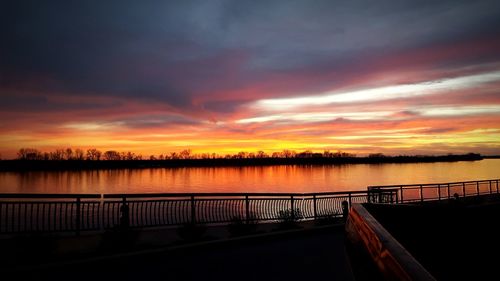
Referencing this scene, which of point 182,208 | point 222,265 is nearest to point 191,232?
point 222,265

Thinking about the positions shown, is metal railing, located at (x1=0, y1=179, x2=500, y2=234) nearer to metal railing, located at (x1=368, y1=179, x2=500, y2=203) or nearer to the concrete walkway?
metal railing, located at (x1=368, y1=179, x2=500, y2=203)

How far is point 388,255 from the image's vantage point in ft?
6.35

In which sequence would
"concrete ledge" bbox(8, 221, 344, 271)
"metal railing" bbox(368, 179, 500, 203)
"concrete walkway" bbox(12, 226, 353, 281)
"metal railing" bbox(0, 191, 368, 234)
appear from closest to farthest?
1. "concrete walkway" bbox(12, 226, 353, 281)
2. "concrete ledge" bbox(8, 221, 344, 271)
3. "metal railing" bbox(0, 191, 368, 234)
4. "metal railing" bbox(368, 179, 500, 203)

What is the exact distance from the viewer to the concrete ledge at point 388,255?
1.66 m

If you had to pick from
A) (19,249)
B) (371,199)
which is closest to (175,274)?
(19,249)

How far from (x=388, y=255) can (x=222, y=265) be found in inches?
309

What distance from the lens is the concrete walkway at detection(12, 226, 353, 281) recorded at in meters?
8.34

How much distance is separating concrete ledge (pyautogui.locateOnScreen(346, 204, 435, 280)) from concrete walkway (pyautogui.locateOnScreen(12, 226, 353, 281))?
5.93m

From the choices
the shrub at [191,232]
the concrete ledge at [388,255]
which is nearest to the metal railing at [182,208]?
the shrub at [191,232]

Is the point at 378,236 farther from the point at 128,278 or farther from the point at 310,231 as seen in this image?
the point at 310,231

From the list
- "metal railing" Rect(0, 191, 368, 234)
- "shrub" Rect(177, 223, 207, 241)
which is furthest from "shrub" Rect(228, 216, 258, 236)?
"shrub" Rect(177, 223, 207, 241)

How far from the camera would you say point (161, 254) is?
10.1 meters

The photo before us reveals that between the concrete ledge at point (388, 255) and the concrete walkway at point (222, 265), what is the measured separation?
19.5 ft

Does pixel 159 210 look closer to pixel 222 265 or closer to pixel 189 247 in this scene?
pixel 189 247
